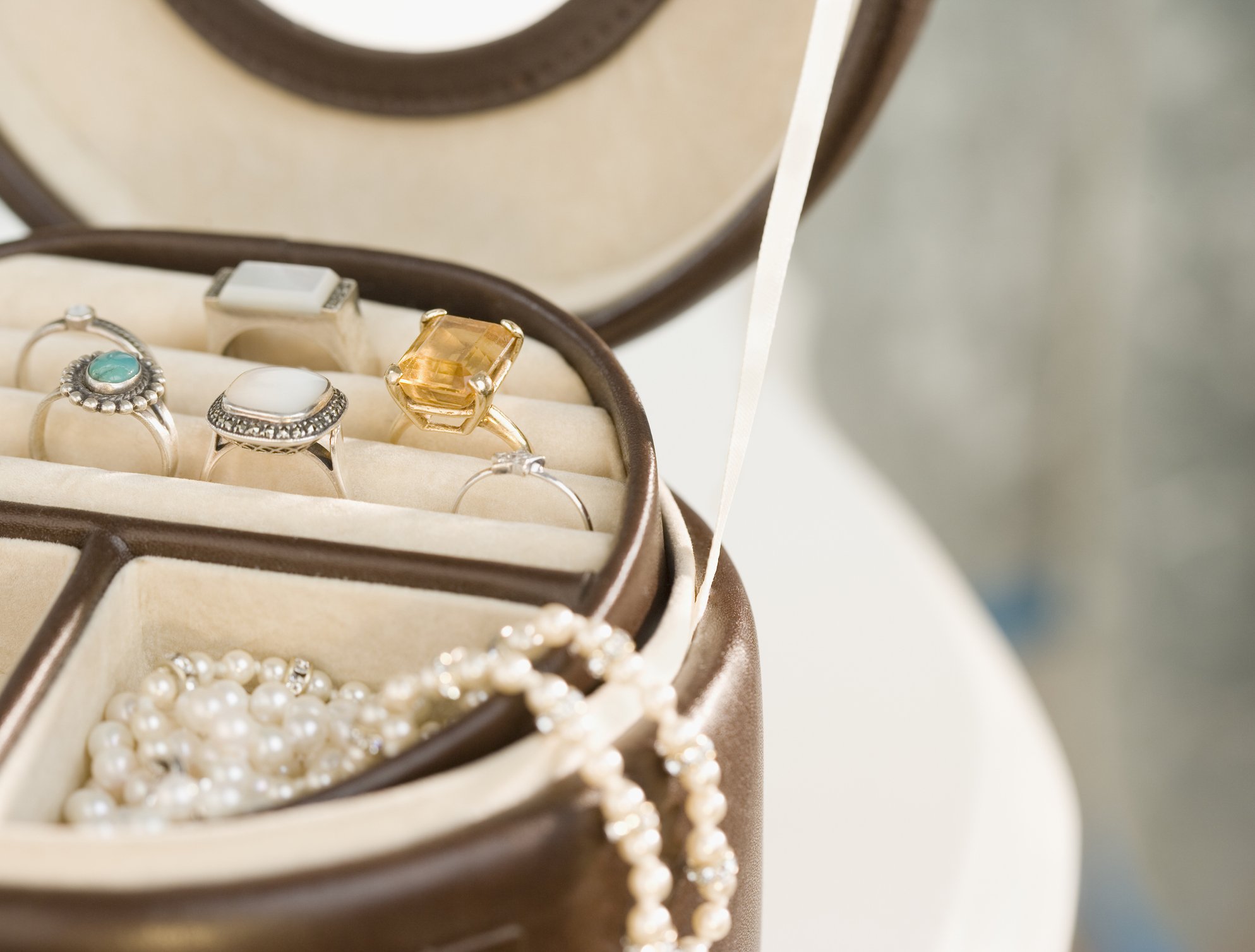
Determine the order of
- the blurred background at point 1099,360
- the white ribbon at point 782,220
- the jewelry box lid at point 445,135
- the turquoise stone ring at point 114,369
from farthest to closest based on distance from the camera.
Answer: the blurred background at point 1099,360 → the jewelry box lid at point 445,135 → the turquoise stone ring at point 114,369 → the white ribbon at point 782,220

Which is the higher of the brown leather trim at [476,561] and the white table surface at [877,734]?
the brown leather trim at [476,561]

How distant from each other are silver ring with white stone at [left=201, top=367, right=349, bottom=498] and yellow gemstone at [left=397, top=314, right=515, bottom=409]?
0.03m

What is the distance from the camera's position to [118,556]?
0.47 meters

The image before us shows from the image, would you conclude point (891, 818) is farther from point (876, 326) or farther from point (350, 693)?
point (876, 326)

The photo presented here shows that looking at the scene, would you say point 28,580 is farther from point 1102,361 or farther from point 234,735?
point 1102,361

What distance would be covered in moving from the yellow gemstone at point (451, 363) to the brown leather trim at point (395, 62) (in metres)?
0.25

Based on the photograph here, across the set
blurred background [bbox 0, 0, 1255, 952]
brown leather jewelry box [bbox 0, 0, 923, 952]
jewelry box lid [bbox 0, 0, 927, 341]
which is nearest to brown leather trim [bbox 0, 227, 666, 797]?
brown leather jewelry box [bbox 0, 0, 923, 952]

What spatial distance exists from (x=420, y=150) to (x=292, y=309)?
0.78ft

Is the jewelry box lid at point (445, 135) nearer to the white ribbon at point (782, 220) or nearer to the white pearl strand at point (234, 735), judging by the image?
the white ribbon at point (782, 220)

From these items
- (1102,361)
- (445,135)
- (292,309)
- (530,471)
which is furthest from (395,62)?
(1102,361)

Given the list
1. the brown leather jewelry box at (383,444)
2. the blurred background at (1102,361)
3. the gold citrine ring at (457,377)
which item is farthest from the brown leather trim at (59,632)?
the blurred background at (1102,361)

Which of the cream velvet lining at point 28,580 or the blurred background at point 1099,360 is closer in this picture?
the cream velvet lining at point 28,580

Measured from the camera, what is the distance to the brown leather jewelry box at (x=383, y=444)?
35 cm

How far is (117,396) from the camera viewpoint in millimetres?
538
